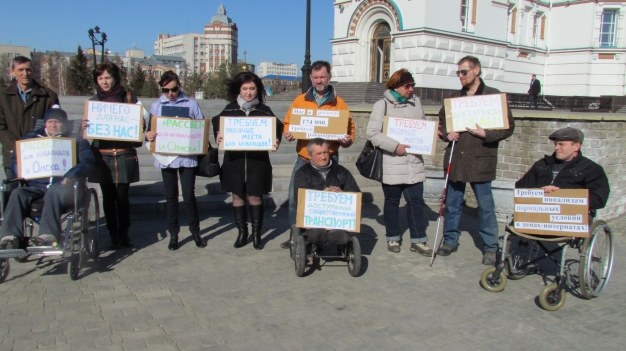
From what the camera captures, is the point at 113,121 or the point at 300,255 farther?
the point at 113,121

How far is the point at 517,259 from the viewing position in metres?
4.97

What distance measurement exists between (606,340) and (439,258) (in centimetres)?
220

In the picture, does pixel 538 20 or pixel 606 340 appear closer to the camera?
pixel 606 340

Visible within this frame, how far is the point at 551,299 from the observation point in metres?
4.48

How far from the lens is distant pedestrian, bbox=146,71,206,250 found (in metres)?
5.79

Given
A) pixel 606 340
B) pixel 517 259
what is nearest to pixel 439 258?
pixel 517 259

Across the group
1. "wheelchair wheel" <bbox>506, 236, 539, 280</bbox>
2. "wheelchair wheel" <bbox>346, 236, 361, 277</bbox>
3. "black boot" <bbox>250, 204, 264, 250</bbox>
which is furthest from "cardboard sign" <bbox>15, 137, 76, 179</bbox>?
"wheelchair wheel" <bbox>506, 236, 539, 280</bbox>

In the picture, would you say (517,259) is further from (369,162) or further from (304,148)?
(304,148)

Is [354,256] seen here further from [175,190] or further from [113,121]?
[113,121]

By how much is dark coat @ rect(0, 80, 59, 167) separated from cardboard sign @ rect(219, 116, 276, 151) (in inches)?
77.5

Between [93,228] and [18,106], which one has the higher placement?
[18,106]

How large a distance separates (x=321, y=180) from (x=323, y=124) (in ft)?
2.37

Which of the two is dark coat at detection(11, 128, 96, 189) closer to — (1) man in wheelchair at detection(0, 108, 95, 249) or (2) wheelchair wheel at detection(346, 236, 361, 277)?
(1) man in wheelchair at detection(0, 108, 95, 249)

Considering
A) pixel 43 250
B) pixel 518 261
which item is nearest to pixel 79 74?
pixel 43 250
